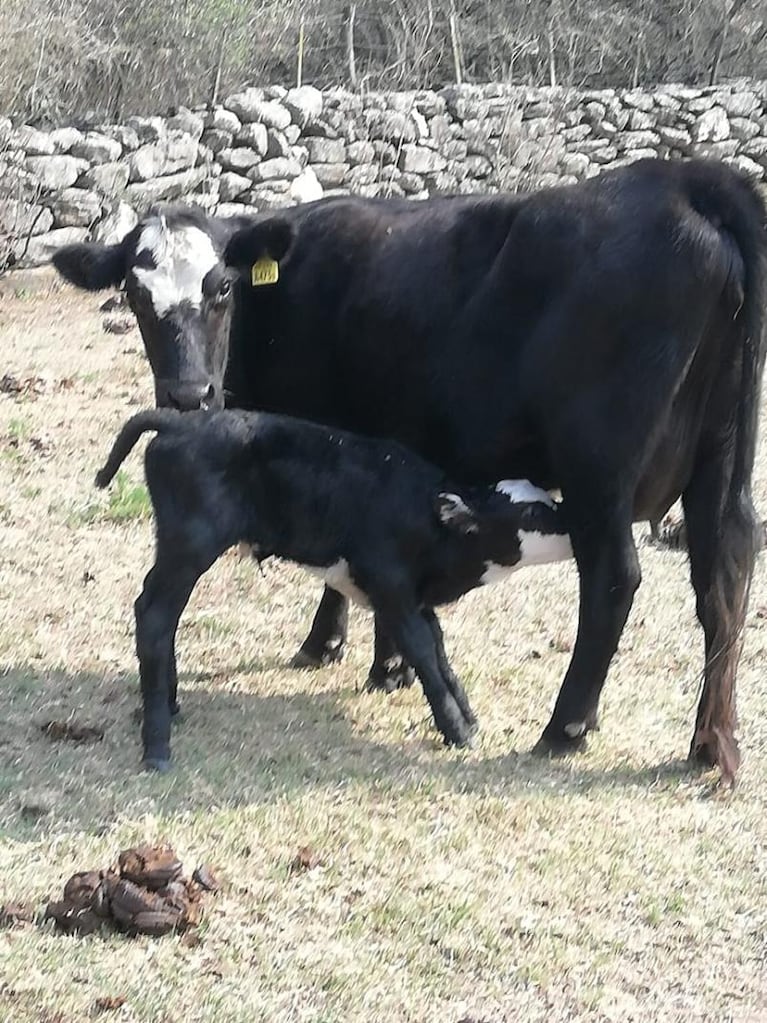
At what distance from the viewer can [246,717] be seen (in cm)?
564

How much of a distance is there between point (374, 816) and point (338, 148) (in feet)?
38.4

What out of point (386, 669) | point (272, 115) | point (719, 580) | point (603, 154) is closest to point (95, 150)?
point (272, 115)

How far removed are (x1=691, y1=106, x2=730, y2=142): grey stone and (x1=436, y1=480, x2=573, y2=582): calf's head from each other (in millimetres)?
14903

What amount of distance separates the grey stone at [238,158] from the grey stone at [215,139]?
0.07m

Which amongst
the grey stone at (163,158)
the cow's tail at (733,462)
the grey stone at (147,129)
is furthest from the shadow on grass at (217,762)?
the grey stone at (147,129)

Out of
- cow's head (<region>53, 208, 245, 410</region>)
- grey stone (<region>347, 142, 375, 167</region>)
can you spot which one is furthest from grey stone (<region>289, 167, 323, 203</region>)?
cow's head (<region>53, 208, 245, 410</region>)

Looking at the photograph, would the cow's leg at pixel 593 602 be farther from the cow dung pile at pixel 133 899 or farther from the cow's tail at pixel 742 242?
the cow dung pile at pixel 133 899

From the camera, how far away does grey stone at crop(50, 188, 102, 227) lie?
→ 42.4 ft

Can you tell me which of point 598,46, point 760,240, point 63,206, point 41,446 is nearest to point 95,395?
point 41,446

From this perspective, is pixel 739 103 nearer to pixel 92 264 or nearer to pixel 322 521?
pixel 92 264

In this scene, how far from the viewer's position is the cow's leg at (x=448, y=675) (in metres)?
5.37

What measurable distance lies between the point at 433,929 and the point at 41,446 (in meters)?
5.76

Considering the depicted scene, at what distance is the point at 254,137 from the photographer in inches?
571

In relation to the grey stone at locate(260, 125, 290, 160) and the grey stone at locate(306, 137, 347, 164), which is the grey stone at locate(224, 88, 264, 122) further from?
the grey stone at locate(306, 137, 347, 164)
